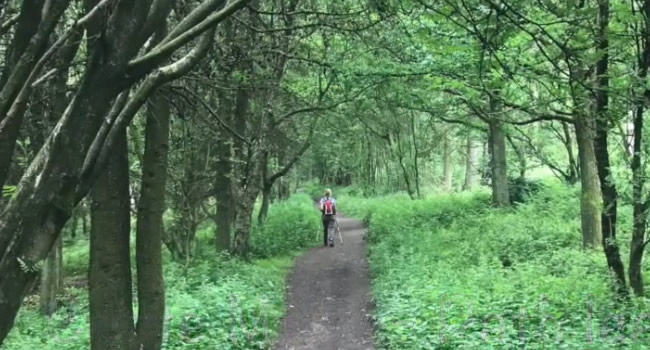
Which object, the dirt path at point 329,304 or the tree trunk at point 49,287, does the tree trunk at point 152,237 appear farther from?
the tree trunk at point 49,287

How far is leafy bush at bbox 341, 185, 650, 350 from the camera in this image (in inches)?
297

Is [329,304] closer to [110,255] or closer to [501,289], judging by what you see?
[501,289]

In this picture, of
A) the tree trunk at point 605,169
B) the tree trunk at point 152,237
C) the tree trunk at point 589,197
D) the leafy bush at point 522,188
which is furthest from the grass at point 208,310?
the leafy bush at point 522,188

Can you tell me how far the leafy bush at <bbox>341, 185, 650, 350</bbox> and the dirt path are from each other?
0.41 m

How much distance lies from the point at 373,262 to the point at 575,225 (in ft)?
17.9

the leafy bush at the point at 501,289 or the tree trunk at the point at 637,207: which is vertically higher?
the tree trunk at the point at 637,207

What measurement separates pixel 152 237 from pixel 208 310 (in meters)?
3.12

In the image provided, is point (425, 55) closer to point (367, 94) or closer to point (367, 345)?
point (367, 94)

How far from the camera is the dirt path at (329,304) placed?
964 cm

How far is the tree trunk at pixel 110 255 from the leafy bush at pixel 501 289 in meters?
3.94

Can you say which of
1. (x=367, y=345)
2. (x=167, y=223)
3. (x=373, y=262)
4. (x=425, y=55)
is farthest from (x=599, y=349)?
(x=167, y=223)

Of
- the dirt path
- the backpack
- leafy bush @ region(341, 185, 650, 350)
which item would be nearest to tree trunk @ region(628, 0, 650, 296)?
leafy bush @ region(341, 185, 650, 350)

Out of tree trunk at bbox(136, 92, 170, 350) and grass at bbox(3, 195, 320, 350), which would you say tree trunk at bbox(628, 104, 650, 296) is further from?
tree trunk at bbox(136, 92, 170, 350)

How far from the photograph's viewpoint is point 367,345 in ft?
30.2
